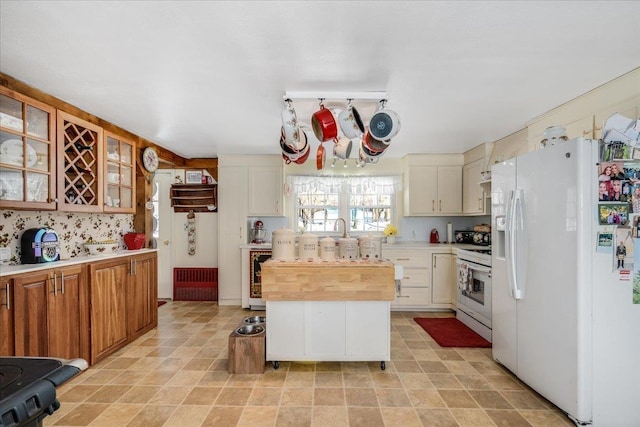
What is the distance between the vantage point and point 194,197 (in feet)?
16.9

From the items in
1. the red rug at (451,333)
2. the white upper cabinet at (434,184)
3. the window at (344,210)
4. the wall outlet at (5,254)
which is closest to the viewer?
the wall outlet at (5,254)

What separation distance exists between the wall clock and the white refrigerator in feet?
13.7

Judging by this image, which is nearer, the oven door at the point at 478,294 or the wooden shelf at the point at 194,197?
the oven door at the point at 478,294

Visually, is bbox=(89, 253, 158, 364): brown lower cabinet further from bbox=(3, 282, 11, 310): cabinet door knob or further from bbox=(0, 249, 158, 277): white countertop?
bbox=(3, 282, 11, 310): cabinet door knob

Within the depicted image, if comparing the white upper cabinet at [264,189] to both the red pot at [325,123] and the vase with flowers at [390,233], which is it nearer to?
the vase with flowers at [390,233]

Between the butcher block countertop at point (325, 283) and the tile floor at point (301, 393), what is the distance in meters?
0.67

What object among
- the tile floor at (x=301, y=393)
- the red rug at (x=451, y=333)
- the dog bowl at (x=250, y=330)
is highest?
the dog bowl at (x=250, y=330)

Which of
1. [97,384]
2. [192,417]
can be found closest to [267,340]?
[192,417]

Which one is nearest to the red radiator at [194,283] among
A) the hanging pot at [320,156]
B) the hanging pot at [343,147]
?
the hanging pot at [320,156]

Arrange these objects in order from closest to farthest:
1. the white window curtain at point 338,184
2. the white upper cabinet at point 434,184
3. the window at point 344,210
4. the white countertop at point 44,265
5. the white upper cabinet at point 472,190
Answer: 1. the white countertop at point 44,265
2. the white upper cabinet at point 472,190
3. the white upper cabinet at point 434,184
4. the white window curtain at point 338,184
5. the window at point 344,210

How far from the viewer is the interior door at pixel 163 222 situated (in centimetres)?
526

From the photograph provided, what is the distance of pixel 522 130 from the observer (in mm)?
3504

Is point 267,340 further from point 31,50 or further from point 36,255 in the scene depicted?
point 31,50

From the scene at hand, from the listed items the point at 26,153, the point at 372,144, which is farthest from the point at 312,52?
the point at 26,153
